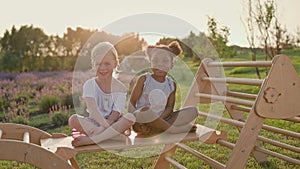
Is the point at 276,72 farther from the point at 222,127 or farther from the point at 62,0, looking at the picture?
the point at 62,0

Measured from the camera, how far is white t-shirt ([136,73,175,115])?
2.58m

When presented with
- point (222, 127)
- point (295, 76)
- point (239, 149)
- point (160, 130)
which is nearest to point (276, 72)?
point (295, 76)

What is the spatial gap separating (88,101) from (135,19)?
0.64 m

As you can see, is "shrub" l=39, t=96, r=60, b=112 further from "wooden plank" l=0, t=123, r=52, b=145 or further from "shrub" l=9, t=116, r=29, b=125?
"wooden plank" l=0, t=123, r=52, b=145

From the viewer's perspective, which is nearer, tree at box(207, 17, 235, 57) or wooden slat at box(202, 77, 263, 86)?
wooden slat at box(202, 77, 263, 86)

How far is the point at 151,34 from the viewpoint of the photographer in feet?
8.79

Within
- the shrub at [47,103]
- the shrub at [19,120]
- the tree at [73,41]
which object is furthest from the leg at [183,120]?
the tree at [73,41]

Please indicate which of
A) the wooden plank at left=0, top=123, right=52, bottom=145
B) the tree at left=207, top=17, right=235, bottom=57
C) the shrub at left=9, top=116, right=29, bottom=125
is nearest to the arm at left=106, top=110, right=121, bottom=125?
the wooden plank at left=0, top=123, right=52, bottom=145

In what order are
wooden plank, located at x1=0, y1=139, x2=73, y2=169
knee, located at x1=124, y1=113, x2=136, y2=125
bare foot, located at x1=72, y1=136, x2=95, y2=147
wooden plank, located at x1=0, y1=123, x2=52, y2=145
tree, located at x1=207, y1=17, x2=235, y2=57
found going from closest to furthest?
wooden plank, located at x1=0, y1=139, x2=73, y2=169 < bare foot, located at x1=72, y1=136, x2=95, y2=147 < knee, located at x1=124, y1=113, x2=136, y2=125 < wooden plank, located at x1=0, y1=123, x2=52, y2=145 < tree, located at x1=207, y1=17, x2=235, y2=57

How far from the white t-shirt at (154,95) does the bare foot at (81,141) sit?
507 mm

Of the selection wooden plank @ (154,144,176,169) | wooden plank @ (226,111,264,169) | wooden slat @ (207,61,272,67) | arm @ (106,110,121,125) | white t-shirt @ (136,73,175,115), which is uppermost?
wooden slat @ (207,61,272,67)

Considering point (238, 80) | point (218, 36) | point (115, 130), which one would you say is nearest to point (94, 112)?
point (115, 130)

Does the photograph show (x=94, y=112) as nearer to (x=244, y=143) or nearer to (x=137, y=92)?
(x=137, y=92)

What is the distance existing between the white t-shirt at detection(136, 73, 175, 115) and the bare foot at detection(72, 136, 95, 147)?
1.66 feet
